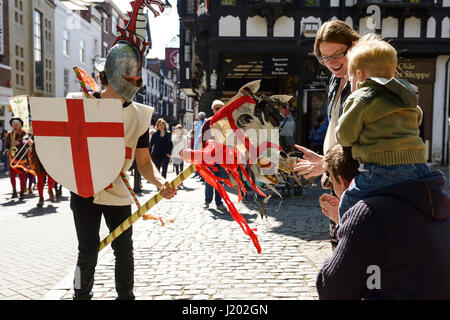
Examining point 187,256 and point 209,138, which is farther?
point 187,256

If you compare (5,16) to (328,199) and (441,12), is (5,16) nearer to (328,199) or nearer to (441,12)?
(441,12)

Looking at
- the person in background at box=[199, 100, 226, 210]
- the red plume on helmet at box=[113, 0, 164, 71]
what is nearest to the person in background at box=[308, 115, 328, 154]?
the person in background at box=[199, 100, 226, 210]

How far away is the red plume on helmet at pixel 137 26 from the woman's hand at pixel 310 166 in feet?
4.26

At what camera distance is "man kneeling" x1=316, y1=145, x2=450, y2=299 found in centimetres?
130

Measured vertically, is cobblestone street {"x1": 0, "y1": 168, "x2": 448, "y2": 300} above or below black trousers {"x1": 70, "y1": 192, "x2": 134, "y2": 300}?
below

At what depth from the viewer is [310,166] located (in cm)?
245

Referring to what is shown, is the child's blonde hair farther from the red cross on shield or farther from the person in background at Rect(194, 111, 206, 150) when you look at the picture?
the red cross on shield

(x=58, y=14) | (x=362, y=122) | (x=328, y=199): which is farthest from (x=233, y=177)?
(x=58, y=14)

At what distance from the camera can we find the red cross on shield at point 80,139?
246cm

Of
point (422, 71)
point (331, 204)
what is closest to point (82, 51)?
point (422, 71)

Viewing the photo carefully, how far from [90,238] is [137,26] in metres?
1.51

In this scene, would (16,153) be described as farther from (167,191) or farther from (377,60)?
(377,60)

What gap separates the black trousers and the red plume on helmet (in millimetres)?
1061
